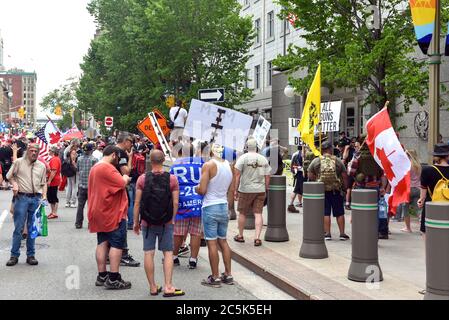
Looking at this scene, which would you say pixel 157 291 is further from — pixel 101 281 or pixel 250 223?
pixel 250 223

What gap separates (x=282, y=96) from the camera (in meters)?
35.0

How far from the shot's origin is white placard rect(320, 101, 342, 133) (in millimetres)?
17672

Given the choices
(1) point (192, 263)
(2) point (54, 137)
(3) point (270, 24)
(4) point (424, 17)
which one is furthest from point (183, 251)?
(3) point (270, 24)

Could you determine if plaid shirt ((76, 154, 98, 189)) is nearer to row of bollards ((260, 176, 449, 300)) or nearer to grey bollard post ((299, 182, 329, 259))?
row of bollards ((260, 176, 449, 300))

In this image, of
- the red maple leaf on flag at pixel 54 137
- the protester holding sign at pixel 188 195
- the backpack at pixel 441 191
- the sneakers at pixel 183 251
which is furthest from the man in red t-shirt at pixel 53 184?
the backpack at pixel 441 191

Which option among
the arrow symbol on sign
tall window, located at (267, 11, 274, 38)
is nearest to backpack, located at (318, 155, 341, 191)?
the arrow symbol on sign

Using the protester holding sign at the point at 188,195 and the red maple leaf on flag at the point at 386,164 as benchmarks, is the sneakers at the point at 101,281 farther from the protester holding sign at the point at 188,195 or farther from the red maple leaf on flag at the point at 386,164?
the red maple leaf on flag at the point at 386,164

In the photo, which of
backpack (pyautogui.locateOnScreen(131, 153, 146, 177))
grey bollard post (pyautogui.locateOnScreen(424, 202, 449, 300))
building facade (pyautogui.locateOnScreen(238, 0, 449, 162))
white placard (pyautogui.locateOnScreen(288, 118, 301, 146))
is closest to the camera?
grey bollard post (pyautogui.locateOnScreen(424, 202, 449, 300))

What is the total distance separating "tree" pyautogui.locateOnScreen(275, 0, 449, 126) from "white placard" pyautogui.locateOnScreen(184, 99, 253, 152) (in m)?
5.02

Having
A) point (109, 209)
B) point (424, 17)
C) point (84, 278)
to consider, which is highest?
point (424, 17)

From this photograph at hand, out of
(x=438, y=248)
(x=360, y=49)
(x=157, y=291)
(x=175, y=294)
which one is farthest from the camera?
(x=360, y=49)

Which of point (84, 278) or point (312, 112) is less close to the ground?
point (312, 112)

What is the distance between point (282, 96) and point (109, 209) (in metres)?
28.5

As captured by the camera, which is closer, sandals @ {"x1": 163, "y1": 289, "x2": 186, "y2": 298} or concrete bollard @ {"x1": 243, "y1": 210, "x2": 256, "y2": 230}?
sandals @ {"x1": 163, "y1": 289, "x2": 186, "y2": 298}
